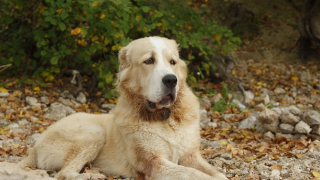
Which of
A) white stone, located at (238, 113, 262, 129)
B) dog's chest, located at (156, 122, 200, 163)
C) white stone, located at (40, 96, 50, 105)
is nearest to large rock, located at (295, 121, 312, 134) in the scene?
white stone, located at (238, 113, 262, 129)

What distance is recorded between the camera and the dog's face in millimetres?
3369

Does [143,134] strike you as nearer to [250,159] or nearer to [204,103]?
[250,159]

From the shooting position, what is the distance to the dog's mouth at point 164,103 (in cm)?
343

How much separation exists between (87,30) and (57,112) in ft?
5.33

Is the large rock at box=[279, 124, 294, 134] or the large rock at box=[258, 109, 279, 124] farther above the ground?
the large rock at box=[258, 109, 279, 124]

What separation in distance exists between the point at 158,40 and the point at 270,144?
2280 millimetres

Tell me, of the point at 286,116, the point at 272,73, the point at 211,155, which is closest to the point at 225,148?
the point at 211,155

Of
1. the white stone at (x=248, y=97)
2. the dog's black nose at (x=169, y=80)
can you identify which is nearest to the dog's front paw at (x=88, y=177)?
the dog's black nose at (x=169, y=80)

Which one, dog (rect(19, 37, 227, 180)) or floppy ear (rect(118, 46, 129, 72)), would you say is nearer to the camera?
dog (rect(19, 37, 227, 180))

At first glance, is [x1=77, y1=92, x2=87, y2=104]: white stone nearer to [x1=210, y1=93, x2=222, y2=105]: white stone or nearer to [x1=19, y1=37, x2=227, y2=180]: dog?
[x1=210, y1=93, x2=222, y2=105]: white stone

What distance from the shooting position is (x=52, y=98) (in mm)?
6945

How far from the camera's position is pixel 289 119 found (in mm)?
5043

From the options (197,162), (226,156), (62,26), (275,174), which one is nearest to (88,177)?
(197,162)

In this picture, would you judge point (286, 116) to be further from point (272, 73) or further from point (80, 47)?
point (272, 73)
